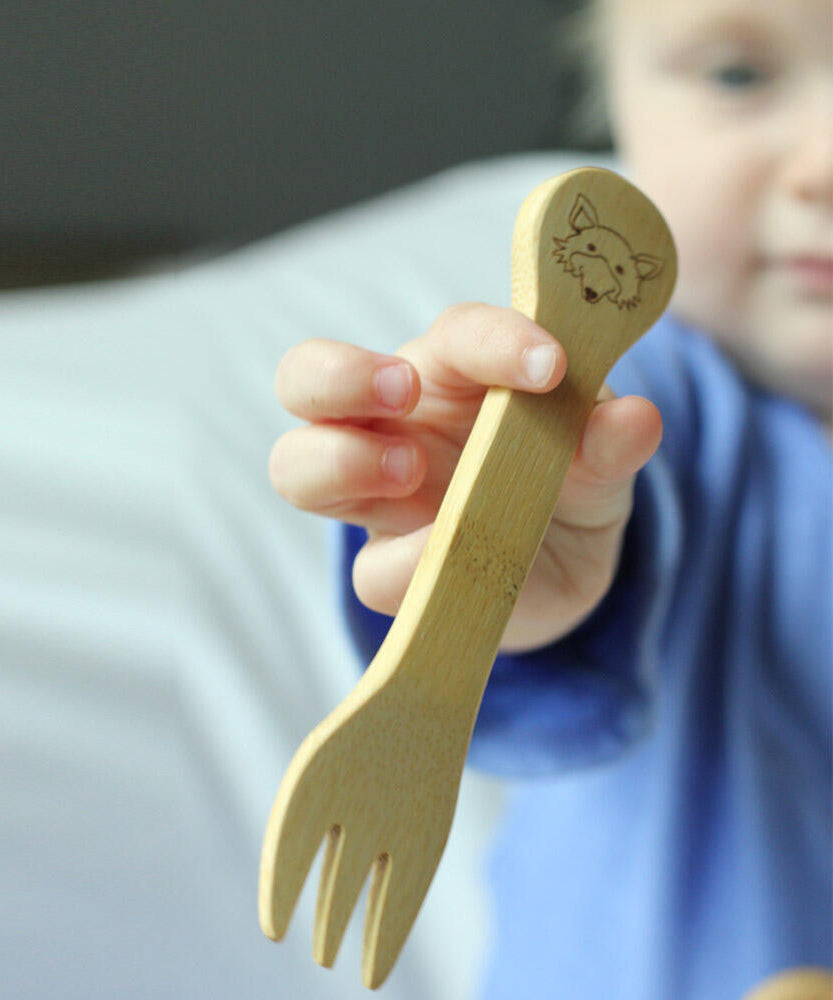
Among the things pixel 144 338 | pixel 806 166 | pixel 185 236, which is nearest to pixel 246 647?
pixel 144 338

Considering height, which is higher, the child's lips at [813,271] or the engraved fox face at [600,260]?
the child's lips at [813,271]

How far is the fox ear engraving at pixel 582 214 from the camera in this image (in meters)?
0.18

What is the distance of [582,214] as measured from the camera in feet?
0.60

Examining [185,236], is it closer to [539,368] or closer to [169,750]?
[169,750]

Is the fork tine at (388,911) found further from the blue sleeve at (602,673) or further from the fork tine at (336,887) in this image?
the blue sleeve at (602,673)

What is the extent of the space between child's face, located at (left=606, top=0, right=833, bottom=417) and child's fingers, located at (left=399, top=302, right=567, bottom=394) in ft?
0.51

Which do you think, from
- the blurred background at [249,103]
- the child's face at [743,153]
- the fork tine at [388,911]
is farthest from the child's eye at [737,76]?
the blurred background at [249,103]

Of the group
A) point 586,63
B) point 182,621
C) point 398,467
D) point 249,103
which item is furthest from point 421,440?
point 249,103

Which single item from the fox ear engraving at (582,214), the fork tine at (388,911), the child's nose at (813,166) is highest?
the child's nose at (813,166)

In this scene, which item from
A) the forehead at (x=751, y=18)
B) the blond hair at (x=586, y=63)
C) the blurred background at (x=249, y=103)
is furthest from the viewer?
the blurred background at (x=249, y=103)

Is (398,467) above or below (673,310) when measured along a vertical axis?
below

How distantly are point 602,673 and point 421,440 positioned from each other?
130mm

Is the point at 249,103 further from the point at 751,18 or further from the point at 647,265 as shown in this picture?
the point at 647,265

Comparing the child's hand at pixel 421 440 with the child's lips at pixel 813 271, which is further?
the child's lips at pixel 813 271
